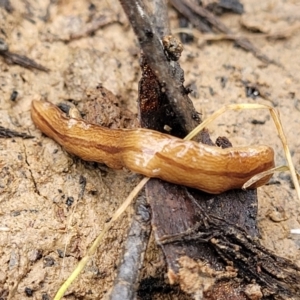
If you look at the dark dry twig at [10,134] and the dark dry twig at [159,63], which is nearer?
the dark dry twig at [159,63]

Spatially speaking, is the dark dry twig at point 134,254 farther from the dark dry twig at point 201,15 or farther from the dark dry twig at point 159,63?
the dark dry twig at point 201,15

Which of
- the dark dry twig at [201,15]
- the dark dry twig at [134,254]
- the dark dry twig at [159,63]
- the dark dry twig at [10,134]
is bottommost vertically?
the dark dry twig at [134,254]

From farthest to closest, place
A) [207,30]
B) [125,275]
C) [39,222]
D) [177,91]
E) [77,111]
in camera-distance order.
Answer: [207,30] → [77,111] → [39,222] → [177,91] → [125,275]

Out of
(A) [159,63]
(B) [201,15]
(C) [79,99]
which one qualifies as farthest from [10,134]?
(B) [201,15]

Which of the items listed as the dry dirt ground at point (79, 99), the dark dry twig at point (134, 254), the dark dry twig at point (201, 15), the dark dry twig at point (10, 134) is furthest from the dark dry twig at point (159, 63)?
the dark dry twig at point (201, 15)

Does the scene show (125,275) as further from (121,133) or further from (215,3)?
(215,3)

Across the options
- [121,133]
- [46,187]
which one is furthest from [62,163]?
[121,133]

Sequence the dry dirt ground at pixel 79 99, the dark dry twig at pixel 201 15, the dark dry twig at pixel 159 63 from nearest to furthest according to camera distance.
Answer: the dark dry twig at pixel 159 63 → the dry dirt ground at pixel 79 99 → the dark dry twig at pixel 201 15

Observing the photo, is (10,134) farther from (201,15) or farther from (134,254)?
A: (201,15)
